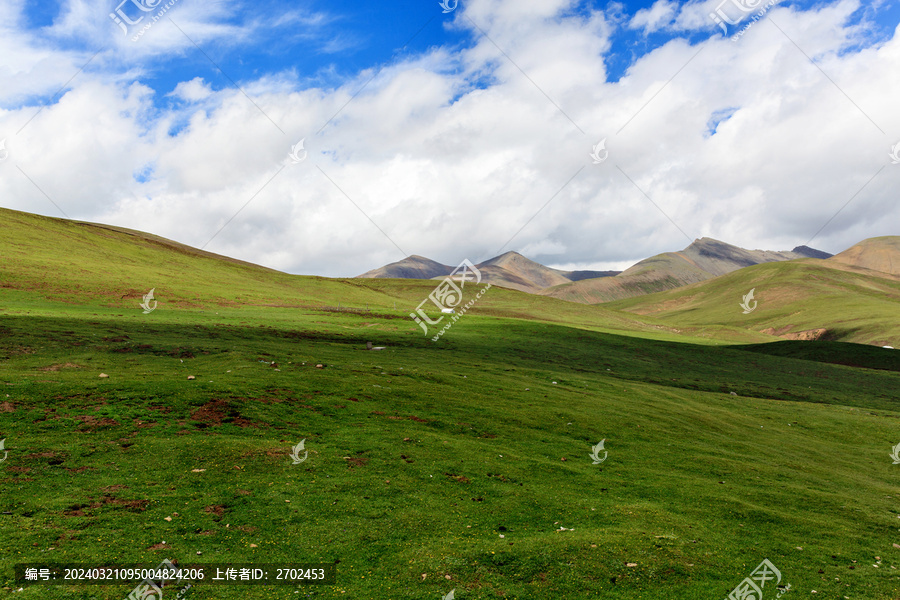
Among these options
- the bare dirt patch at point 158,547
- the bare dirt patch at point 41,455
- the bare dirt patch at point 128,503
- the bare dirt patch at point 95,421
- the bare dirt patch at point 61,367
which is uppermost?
the bare dirt patch at point 61,367

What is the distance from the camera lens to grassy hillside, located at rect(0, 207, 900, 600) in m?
11.5

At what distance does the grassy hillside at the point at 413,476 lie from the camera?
37.7 ft

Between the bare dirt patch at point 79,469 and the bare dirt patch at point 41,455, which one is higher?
the bare dirt patch at point 41,455

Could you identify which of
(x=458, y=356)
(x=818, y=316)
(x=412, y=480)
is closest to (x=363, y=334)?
(x=458, y=356)

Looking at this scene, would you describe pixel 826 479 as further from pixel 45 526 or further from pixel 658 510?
pixel 45 526

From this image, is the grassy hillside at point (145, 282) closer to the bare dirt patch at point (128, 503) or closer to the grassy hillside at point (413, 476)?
the grassy hillside at point (413, 476)

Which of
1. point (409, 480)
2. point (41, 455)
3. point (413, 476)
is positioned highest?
point (41, 455)

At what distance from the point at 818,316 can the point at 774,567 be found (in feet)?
711

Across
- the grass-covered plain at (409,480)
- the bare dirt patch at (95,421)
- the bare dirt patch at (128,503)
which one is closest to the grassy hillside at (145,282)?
the grass-covered plain at (409,480)

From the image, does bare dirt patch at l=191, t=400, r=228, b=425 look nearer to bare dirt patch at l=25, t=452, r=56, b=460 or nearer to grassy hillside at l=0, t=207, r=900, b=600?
grassy hillside at l=0, t=207, r=900, b=600

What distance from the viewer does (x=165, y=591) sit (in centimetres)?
963

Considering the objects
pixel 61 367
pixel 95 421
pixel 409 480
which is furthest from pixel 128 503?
pixel 61 367

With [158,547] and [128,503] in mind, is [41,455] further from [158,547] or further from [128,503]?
[158,547]

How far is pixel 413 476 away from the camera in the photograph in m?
16.6
